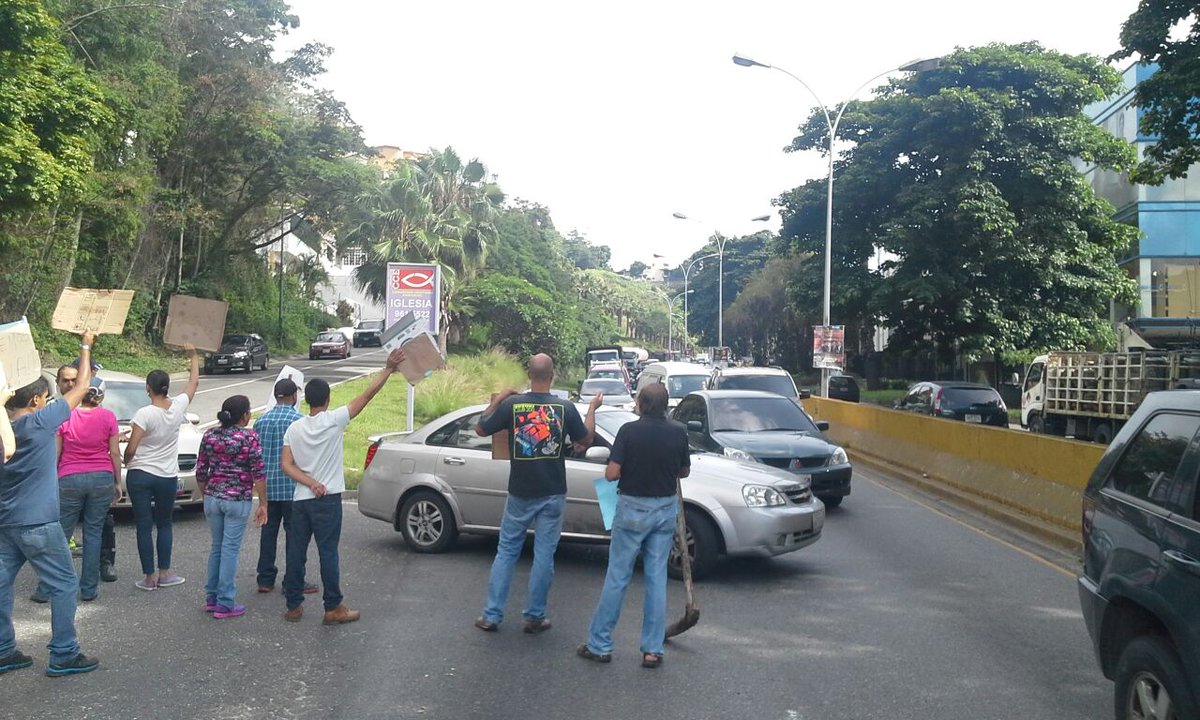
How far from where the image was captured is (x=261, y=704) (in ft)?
18.2

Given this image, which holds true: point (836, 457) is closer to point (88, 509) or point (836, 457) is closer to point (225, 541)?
point (225, 541)

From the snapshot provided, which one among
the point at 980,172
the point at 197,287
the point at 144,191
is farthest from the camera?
the point at 197,287

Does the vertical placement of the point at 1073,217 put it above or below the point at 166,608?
above

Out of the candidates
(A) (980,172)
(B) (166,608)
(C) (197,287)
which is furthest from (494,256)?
(B) (166,608)

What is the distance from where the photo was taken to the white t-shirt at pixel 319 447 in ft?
23.0

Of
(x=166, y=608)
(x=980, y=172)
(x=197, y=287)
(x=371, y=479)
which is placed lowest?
(x=166, y=608)

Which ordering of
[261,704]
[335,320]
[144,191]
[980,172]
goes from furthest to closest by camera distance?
[335,320], [144,191], [980,172], [261,704]

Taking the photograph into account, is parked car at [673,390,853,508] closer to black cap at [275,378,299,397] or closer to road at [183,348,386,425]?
black cap at [275,378,299,397]

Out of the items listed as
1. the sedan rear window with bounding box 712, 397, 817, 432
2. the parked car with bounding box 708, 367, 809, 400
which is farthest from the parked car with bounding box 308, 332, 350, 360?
the sedan rear window with bounding box 712, 397, 817, 432

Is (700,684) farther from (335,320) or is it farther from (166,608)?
(335,320)

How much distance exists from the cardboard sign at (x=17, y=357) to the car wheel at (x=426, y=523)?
171 inches

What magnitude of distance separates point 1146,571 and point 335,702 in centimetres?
397

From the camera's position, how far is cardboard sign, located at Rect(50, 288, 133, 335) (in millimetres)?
7488

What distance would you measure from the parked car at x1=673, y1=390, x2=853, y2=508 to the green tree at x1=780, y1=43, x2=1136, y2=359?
1950 cm
